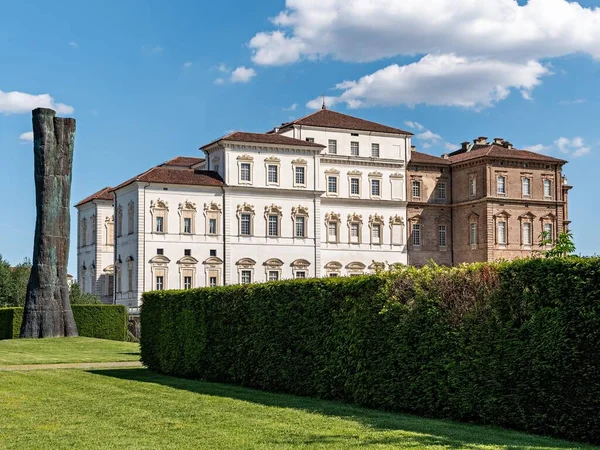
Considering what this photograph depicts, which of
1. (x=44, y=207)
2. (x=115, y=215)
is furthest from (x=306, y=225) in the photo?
(x=44, y=207)

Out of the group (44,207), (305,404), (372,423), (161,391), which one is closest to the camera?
(372,423)

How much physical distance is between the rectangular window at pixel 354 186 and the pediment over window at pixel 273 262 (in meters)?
9.72

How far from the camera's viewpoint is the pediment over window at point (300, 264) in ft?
234

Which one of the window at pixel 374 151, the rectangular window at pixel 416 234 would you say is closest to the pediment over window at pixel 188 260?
the window at pixel 374 151

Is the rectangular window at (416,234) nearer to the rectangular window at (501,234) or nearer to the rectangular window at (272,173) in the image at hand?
the rectangular window at (501,234)

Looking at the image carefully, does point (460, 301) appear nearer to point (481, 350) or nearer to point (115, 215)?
point (481, 350)

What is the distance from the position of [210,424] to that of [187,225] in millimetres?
56365

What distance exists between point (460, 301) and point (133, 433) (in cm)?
483

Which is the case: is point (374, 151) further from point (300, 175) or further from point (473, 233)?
point (473, 233)

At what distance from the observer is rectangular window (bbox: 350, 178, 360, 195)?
251ft

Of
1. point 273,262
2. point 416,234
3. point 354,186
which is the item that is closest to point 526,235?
point 416,234

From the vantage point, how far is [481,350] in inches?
499

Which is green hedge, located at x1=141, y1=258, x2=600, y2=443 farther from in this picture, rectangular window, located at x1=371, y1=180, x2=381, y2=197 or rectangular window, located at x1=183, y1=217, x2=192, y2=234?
rectangular window, located at x1=371, y1=180, x2=381, y2=197

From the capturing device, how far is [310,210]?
72.5 m
